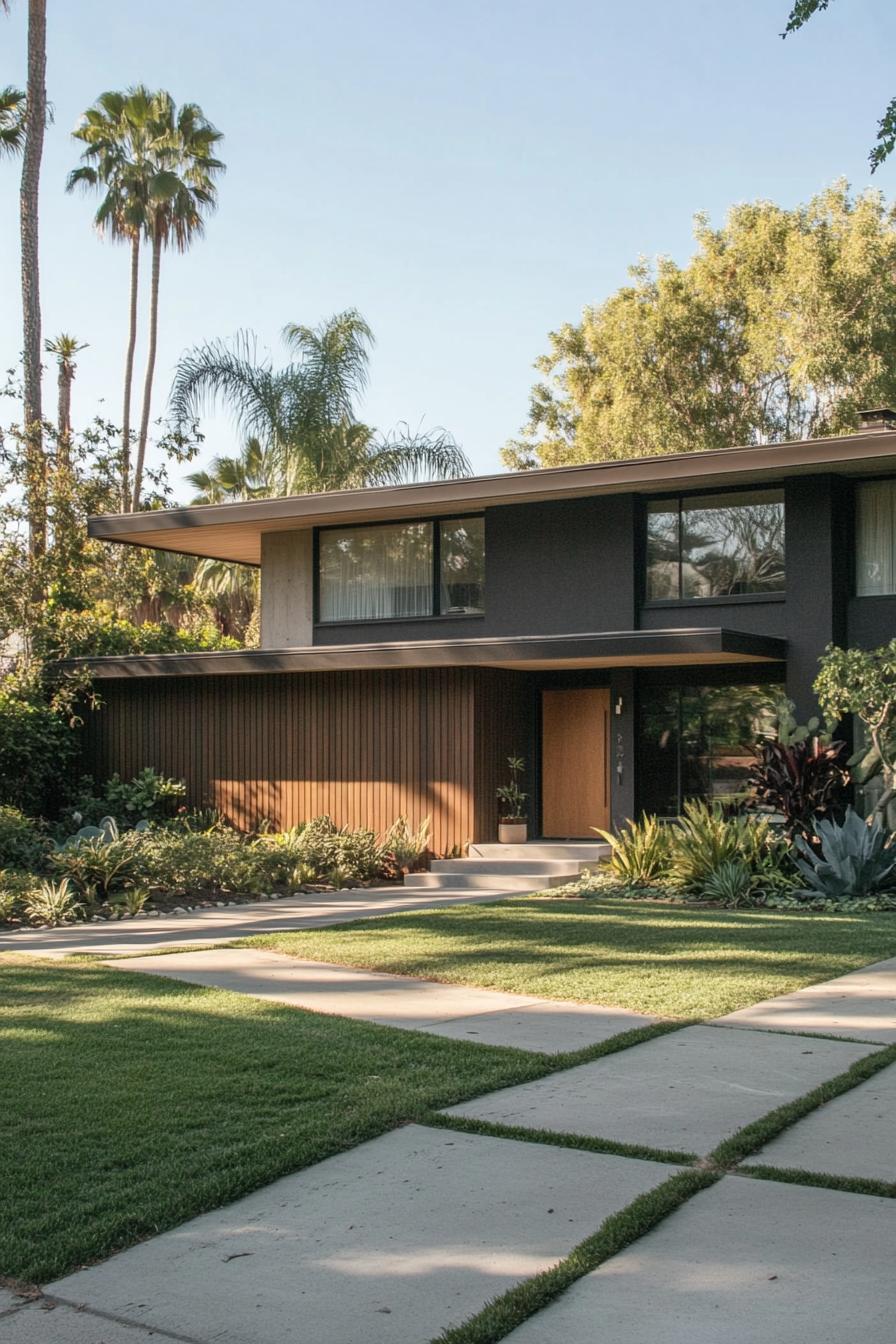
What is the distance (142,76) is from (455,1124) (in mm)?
36294

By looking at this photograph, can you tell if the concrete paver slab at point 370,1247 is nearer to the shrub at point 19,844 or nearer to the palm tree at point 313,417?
the shrub at point 19,844

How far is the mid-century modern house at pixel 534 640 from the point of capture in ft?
57.8

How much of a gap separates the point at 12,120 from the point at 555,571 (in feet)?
58.1

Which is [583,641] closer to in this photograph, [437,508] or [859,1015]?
[437,508]

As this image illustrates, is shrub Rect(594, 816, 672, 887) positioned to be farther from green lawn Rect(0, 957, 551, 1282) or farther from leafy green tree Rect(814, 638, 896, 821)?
green lawn Rect(0, 957, 551, 1282)

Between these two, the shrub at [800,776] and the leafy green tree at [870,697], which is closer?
A: the leafy green tree at [870,697]

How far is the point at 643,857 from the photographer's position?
51.4 feet

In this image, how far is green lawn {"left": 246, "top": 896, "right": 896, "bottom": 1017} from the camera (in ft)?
29.6

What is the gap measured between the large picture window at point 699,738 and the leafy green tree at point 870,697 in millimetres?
2061

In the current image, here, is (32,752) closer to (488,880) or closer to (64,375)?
(488,880)

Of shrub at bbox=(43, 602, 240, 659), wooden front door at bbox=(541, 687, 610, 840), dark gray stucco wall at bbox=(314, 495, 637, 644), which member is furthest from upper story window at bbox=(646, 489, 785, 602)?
A: shrub at bbox=(43, 602, 240, 659)

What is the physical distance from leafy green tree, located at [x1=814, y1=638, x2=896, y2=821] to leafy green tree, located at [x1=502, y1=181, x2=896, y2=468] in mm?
17872

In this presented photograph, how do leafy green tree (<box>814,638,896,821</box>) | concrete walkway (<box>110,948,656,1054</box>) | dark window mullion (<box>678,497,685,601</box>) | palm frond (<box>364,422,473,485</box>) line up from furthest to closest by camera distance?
palm frond (<box>364,422,473,485</box>)
dark window mullion (<box>678,497,685,601</box>)
leafy green tree (<box>814,638,896,821</box>)
concrete walkway (<box>110,948,656,1054</box>)

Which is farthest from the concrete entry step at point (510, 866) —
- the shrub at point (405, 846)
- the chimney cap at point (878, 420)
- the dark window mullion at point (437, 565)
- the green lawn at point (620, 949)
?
the chimney cap at point (878, 420)
